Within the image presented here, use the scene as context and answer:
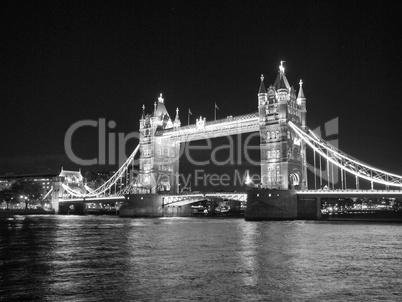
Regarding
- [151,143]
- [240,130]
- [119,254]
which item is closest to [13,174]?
[151,143]

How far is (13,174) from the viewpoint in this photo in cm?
15550

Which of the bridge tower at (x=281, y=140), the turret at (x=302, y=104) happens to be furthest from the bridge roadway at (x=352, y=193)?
the turret at (x=302, y=104)

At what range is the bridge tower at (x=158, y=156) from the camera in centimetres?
7700

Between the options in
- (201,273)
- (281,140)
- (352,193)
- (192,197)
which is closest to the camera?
(201,273)

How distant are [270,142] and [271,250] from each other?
38.9 metres

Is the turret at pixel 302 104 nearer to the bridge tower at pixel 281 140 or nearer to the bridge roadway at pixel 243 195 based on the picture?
the bridge tower at pixel 281 140

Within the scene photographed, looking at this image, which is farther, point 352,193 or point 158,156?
point 158,156

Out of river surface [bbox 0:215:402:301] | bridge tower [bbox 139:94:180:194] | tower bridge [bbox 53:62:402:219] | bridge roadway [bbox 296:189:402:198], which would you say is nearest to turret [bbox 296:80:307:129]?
tower bridge [bbox 53:62:402:219]

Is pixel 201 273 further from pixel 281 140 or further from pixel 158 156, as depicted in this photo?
pixel 158 156

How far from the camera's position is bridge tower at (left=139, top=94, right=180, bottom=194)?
253 feet

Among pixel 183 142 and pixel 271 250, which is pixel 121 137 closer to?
pixel 183 142

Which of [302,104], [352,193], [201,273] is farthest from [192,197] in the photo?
[201,273]

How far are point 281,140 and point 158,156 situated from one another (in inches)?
1052

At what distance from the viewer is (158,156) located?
77688mm
